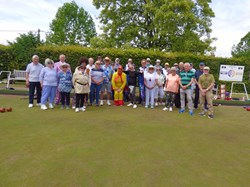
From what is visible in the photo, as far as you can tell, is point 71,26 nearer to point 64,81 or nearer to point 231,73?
point 231,73

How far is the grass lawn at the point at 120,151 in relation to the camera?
3348 millimetres

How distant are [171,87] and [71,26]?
109 ft

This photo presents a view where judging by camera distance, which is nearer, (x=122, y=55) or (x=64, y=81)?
(x=64, y=81)

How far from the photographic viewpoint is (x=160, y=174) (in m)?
3.51

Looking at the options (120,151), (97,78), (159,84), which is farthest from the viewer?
(159,84)

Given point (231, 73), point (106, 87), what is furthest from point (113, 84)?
point (231, 73)

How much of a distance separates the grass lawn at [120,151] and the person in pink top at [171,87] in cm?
179

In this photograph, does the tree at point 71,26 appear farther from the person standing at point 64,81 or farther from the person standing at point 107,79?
the person standing at point 64,81

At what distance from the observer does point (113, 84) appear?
31.8 ft

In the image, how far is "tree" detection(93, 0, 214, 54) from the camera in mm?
21438

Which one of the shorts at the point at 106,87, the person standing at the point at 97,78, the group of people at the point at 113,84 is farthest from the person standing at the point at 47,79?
the shorts at the point at 106,87

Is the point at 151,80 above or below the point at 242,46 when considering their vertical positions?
below

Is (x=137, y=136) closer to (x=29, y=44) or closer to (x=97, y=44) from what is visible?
(x=29, y=44)

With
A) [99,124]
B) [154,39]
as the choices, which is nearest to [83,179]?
[99,124]
